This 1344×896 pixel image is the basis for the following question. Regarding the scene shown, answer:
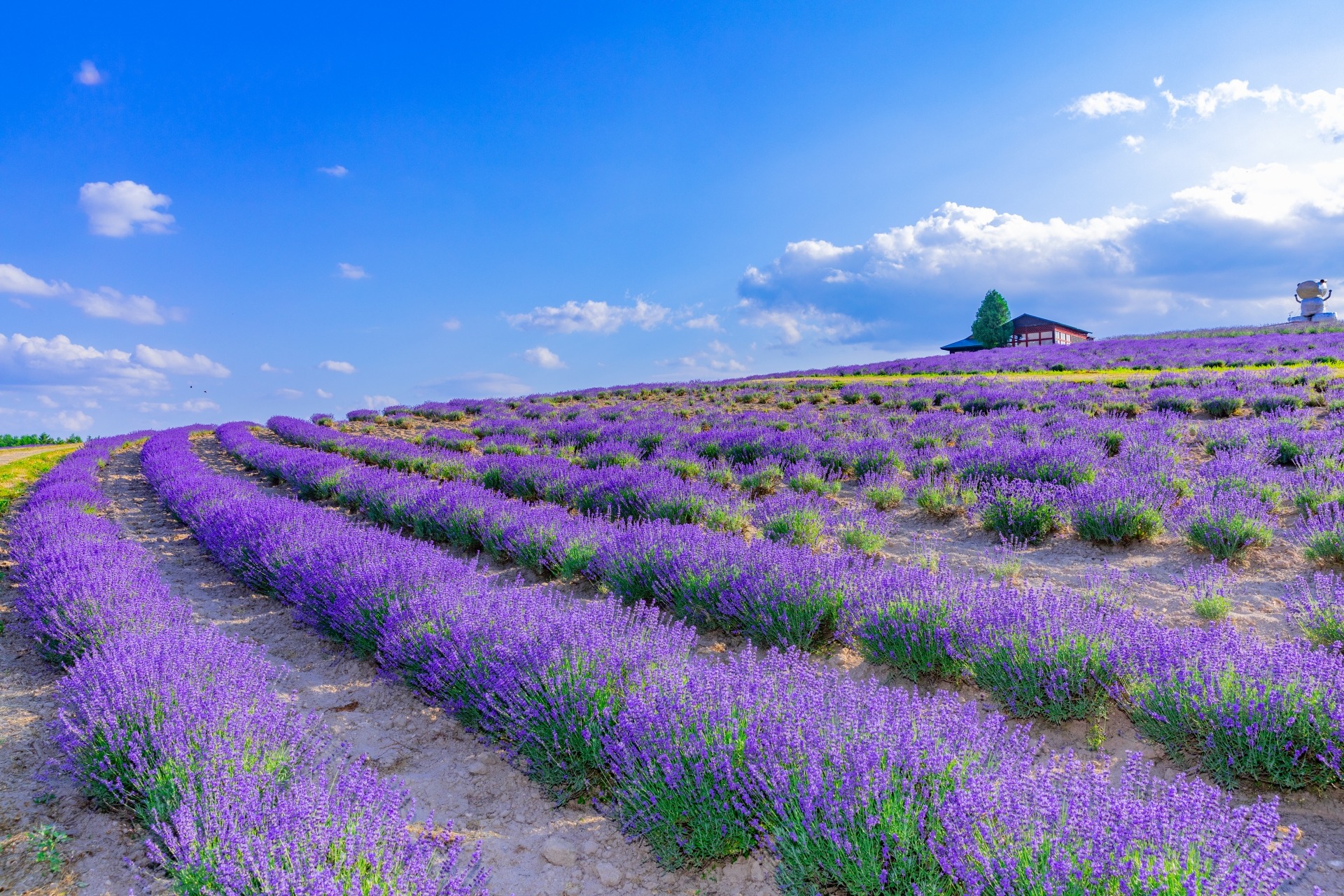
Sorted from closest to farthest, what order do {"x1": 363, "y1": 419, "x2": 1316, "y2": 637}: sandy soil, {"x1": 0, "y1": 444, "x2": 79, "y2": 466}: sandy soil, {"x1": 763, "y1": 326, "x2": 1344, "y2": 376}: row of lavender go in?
{"x1": 363, "y1": 419, "x2": 1316, "y2": 637}: sandy soil < {"x1": 0, "y1": 444, "x2": 79, "y2": 466}: sandy soil < {"x1": 763, "y1": 326, "x2": 1344, "y2": 376}: row of lavender

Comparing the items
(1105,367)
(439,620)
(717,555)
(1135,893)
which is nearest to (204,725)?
(439,620)

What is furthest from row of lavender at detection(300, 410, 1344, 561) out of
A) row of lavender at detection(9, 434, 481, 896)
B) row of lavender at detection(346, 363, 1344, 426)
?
row of lavender at detection(9, 434, 481, 896)

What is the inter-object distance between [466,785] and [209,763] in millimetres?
942

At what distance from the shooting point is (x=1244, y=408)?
34.8 feet

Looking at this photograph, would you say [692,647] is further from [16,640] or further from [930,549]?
[16,640]

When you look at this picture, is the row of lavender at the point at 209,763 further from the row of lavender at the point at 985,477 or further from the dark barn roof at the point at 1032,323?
the dark barn roof at the point at 1032,323

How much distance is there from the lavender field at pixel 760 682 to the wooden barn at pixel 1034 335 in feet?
148

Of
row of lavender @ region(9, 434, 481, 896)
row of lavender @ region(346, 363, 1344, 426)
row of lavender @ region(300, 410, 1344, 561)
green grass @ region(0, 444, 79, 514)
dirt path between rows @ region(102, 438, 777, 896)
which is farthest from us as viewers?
row of lavender @ region(346, 363, 1344, 426)

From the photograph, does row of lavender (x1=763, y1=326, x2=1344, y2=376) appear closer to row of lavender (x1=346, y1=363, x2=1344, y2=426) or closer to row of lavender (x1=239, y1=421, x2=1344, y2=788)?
row of lavender (x1=346, y1=363, x2=1344, y2=426)

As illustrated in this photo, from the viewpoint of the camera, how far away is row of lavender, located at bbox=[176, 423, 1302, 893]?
1.60 metres

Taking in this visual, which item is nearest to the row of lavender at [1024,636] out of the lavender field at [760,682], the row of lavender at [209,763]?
the lavender field at [760,682]

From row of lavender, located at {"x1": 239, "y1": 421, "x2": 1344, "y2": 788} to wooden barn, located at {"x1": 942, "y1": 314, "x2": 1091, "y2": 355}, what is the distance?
46.8 meters

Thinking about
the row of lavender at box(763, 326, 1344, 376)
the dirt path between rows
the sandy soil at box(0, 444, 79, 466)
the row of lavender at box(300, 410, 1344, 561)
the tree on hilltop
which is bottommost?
the dirt path between rows

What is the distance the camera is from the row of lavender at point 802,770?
5.26 ft
